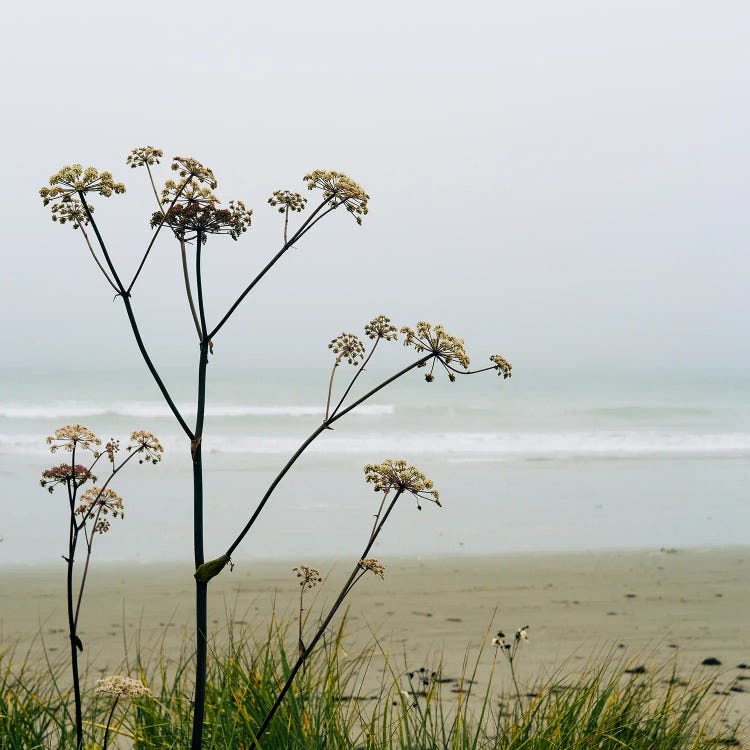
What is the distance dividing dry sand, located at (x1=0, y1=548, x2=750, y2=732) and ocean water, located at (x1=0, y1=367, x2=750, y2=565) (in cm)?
104

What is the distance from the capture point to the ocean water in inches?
480

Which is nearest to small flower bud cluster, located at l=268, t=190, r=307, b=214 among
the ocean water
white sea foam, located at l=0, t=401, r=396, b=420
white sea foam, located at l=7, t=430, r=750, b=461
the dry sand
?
the dry sand

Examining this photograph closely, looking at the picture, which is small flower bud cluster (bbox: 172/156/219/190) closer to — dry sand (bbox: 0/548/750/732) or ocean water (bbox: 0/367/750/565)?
dry sand (bbox: 0/548/750/732)

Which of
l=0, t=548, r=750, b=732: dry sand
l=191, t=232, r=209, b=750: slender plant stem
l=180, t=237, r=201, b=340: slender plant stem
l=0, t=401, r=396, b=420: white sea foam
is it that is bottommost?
l=0, t=548, r=750, b=732: dry sand

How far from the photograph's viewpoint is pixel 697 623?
7668mm

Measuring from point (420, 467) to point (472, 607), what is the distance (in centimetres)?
1242

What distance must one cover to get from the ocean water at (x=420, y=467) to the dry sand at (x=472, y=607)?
3.41 ft

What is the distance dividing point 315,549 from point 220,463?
10301 millimetres

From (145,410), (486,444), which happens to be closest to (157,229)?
(486,444)

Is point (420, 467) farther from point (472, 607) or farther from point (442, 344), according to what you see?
point (442, 344)

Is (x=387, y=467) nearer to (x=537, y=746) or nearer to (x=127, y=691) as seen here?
(x=127, y=691)

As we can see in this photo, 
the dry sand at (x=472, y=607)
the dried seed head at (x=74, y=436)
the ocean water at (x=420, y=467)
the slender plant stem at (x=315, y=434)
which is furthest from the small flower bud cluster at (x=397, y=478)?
the ocean water at (x=420, y=467)

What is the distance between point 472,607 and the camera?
819 centimetres

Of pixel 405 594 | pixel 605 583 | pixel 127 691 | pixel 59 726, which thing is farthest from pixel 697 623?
pixel 127 691
